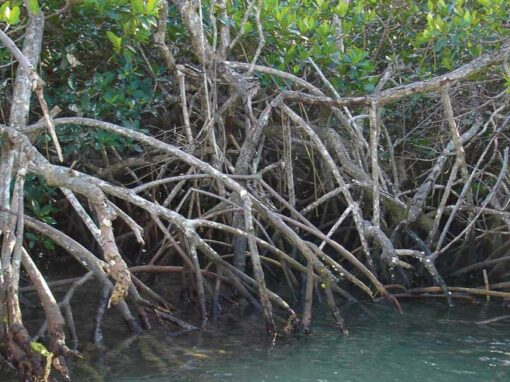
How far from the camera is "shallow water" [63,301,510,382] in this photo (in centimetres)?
462

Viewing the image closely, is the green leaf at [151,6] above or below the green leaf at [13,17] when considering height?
above

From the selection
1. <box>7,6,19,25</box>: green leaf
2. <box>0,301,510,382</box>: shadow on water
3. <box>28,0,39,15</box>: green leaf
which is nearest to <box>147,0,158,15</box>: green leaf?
<box>28,0,39,15</box>: green leaf

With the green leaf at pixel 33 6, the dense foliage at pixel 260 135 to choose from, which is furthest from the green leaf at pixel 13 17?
the green leaf at pixel 33 6

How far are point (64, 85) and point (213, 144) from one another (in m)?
1.12

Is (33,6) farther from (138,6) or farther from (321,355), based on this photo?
(321,355)

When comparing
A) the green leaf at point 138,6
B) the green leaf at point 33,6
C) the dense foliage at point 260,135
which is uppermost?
the green leaf at point 138,6

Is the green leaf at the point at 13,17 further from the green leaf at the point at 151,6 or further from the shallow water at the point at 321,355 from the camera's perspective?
the shallow water at the point at 321,355

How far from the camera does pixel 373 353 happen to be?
5148mm

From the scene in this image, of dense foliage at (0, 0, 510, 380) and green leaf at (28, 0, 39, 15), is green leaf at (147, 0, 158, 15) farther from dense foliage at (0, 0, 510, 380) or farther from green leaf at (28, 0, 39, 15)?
green leaf at (28, 0, 39, 15)

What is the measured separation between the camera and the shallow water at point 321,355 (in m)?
4.62

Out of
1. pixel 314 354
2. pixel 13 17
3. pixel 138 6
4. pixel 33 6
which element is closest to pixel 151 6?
pixel 138 6

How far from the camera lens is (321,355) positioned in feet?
16.4

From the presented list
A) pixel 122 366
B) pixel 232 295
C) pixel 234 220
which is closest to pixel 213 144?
pixel 234 220

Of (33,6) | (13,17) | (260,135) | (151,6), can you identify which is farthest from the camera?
(260,135)
